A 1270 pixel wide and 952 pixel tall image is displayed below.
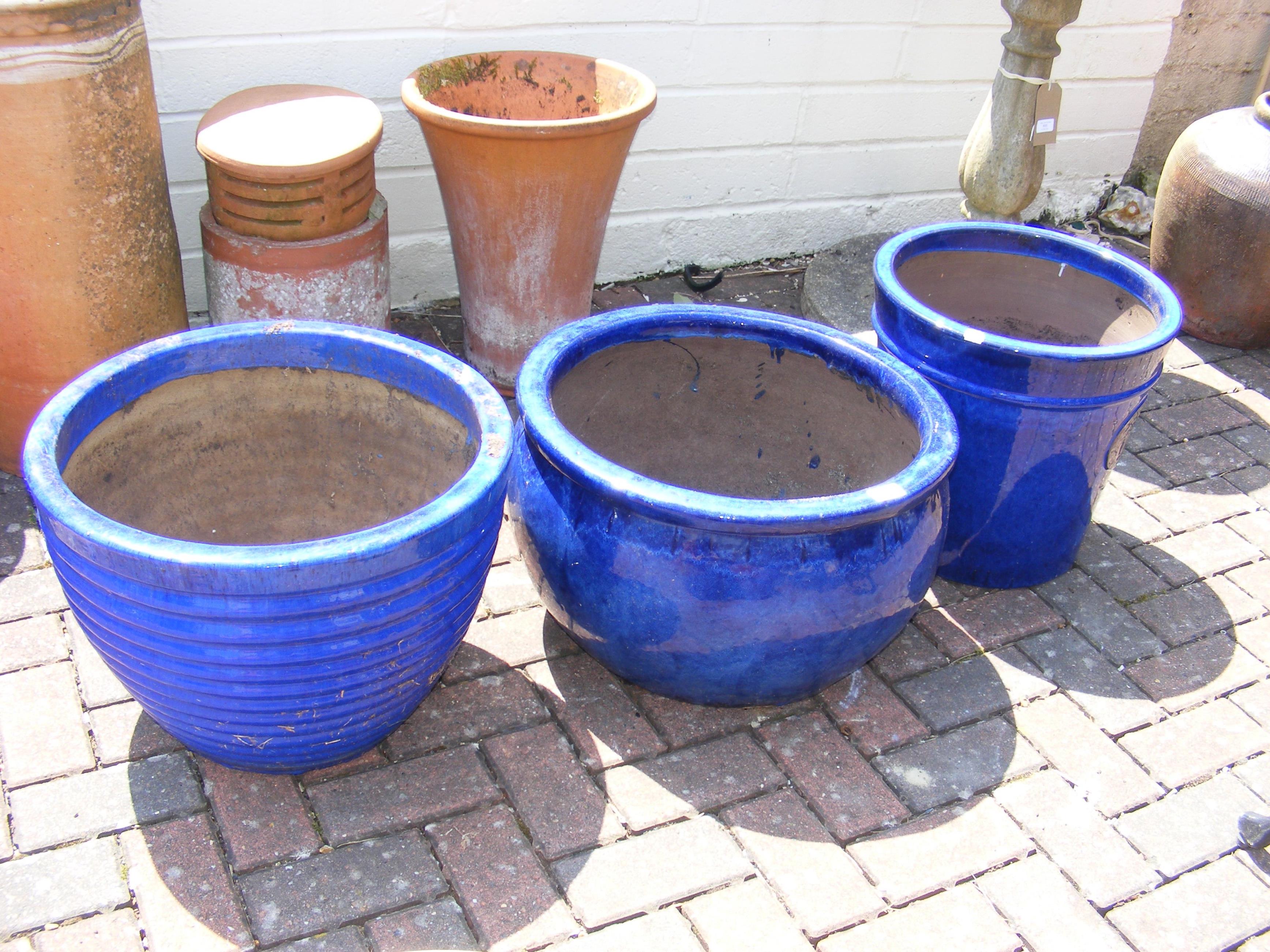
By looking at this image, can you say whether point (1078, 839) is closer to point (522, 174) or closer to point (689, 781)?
point (689, 781)

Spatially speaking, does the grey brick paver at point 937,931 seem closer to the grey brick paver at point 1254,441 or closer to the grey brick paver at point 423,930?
the grey brick paver at point 423,930

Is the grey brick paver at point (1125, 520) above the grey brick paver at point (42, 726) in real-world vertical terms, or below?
above

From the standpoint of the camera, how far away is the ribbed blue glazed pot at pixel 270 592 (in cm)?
190

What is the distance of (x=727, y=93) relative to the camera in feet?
14.2

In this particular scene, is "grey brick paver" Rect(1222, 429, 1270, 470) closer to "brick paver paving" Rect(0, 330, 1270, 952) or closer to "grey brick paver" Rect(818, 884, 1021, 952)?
"brick paver paving" Rect(0, 330, 1270, 952)

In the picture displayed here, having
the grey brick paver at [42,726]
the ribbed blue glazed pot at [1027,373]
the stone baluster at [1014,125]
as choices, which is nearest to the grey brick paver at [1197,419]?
the ribbed blue glazed pot at [1027,373]

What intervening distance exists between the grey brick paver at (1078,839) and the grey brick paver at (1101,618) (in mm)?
550

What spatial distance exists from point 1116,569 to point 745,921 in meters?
1.72

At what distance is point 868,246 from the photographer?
4.70 metres

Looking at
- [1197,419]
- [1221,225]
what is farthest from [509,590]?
[1221,225]

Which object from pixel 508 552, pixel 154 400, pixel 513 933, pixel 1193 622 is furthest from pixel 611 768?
pixel 1193 622

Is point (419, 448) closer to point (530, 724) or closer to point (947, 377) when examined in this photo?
point (530, 724)

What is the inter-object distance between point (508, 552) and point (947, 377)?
128cm

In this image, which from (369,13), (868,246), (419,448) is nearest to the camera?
(419,448)
